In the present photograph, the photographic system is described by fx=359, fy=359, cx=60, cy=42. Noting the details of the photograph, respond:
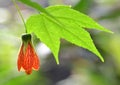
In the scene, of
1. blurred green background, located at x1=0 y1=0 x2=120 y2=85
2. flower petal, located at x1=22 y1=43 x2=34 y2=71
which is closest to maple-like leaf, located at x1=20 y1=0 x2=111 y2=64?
flower petal, located at x1=22 y1=43 x2=34 y2=71

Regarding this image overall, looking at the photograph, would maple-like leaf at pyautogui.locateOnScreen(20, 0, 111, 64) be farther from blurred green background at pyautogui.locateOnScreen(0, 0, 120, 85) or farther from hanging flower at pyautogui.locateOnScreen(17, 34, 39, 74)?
blurred green background at pyautogui.locateOnScreen(0, 0, 120, 85)

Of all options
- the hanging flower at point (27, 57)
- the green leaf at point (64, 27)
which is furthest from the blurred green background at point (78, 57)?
the green leaf at point (64, 27)

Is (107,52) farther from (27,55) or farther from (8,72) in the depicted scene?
(27,55)

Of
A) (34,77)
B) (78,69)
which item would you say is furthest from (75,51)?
(34,77)

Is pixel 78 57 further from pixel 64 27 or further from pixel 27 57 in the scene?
pixel 64 27

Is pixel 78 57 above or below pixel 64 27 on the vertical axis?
below

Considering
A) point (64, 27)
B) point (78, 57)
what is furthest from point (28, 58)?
point (78, 57)
